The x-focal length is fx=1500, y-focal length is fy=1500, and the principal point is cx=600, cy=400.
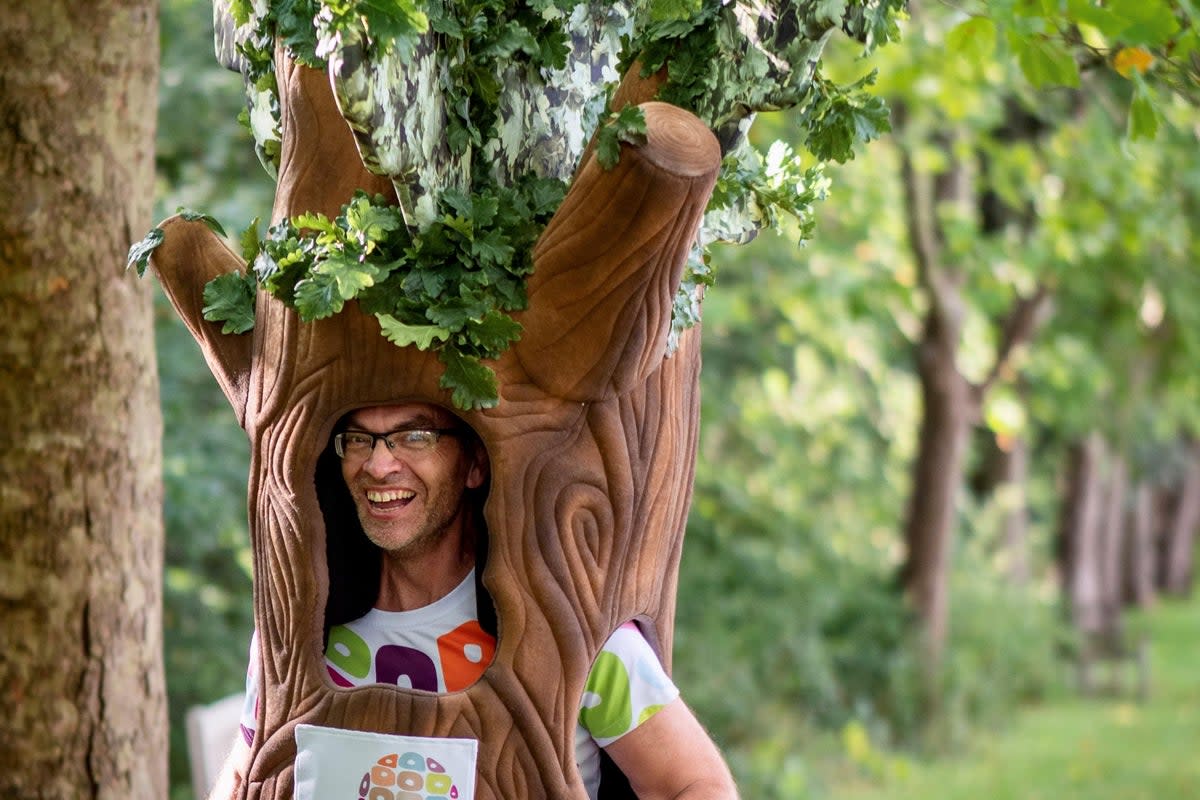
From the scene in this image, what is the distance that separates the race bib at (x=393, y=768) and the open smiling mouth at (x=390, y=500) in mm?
352

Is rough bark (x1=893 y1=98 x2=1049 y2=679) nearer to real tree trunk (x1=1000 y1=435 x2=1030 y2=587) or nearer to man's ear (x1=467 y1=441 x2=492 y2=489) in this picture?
real tree trunk (x1=1000 y1=435 x2=1030 y2=587)

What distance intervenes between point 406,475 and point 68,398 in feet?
3.20

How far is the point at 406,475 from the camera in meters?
2.30

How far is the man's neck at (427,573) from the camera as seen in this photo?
7.91 ft

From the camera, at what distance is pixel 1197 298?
30.9 feet

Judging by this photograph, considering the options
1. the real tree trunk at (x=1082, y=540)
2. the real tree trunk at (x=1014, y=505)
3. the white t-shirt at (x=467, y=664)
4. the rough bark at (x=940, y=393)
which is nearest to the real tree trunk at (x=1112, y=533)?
the real tree trunk at (x=1082, y=540)

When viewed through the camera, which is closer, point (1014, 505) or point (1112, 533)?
point (1014, 505)

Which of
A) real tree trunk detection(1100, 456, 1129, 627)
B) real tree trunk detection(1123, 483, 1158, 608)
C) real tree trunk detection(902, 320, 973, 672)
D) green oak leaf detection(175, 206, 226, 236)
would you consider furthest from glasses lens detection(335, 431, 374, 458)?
real tree trunk detection(1123, 483, 1158, 608)

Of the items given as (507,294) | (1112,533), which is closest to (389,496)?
(507,294)

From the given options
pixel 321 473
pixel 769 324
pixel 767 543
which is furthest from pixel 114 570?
pixel 767 543

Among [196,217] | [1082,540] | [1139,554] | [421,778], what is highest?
[1139,554]

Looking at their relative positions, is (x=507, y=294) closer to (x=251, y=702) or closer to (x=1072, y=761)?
(x=251, y=702)

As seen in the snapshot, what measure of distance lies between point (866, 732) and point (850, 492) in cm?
246

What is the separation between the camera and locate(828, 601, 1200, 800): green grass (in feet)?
30.1
